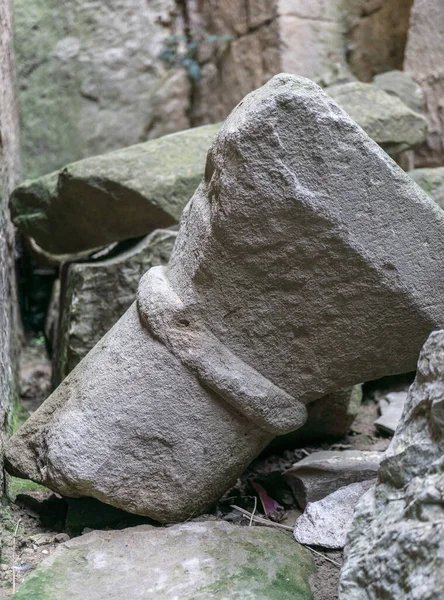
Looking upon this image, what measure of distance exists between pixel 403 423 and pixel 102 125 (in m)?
3.08

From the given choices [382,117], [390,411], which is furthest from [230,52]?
[390,411]

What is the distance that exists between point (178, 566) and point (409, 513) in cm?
53

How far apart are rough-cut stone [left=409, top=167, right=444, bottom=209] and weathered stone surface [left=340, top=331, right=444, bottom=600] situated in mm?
1226

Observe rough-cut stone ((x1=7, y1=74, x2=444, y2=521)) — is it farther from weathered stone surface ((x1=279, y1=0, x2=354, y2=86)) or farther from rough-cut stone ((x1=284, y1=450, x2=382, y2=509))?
weathered stone surface ((x1=279, y1=0, x2=354, y2=86))

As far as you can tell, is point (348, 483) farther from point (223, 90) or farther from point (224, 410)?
point (223, 90)

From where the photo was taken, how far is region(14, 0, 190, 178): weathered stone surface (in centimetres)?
380

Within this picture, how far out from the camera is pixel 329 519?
1585 millimetres

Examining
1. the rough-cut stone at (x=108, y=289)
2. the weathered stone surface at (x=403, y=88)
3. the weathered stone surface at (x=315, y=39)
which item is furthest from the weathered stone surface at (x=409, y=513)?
the weathered stone surface at (x=315, y=39)

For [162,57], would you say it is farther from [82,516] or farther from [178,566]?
[178,566]

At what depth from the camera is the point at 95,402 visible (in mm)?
1568

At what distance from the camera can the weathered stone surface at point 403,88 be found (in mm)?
3090

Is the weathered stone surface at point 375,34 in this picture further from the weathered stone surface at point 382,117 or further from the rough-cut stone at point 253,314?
the rough-cut stone at point 253,314

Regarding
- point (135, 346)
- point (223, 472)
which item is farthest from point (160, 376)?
point (223, 472)

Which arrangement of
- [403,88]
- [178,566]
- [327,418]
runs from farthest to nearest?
[403,88]
[327,418]
[178,566]
